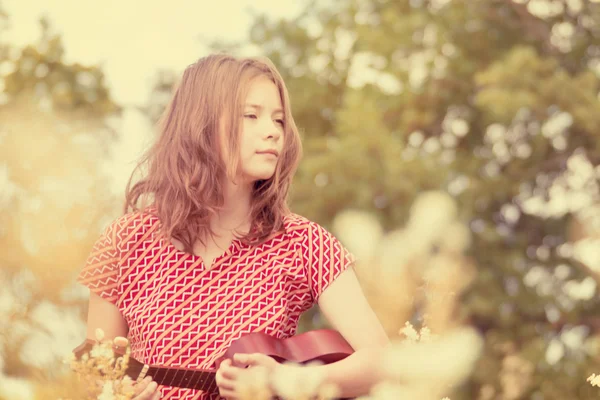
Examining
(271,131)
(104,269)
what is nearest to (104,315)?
(104,269)

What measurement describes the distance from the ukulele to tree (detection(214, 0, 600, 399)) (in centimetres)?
760

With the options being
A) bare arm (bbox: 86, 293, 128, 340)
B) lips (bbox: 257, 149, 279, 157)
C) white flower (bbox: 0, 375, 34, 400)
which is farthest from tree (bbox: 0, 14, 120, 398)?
lips (bbox: 257, 149, 279, 157)

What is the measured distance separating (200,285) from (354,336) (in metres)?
0.45

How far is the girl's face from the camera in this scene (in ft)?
9.39

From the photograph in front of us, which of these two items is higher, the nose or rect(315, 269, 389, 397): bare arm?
the nose

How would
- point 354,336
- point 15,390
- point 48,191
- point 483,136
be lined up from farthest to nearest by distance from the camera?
point 483,136 → point 48,191 → point 354,336 → point 15,390

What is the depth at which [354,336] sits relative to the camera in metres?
2.78

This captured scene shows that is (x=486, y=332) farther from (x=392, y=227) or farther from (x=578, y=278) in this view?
(x=392, y=227)

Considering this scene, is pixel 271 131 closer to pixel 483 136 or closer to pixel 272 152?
pixel 272 152

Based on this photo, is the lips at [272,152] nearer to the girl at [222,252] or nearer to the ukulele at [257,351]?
the girl at [222,252]

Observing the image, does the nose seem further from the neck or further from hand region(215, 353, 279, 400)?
hand region(215, 353, 279, 400)

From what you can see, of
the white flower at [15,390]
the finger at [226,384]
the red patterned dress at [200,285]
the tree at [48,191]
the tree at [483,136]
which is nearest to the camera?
the white flower at [15,390]

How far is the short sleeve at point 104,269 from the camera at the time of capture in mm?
2916

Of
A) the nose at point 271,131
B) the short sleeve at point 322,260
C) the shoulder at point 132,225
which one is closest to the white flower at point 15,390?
the shoulder at point 132,225
